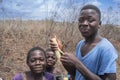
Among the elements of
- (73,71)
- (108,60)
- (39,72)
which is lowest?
(39,72)

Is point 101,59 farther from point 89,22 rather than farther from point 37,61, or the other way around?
point 37,61

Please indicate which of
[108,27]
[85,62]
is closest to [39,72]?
[85,62]

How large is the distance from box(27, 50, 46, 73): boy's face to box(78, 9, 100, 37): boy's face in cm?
98

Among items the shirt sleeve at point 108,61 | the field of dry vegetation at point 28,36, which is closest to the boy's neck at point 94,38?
the shirt sleeve at point 108,61

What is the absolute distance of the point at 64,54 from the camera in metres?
2.06

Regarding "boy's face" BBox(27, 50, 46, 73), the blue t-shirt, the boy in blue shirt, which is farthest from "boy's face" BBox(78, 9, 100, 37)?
"boy's face" BBox(27, 50, 46, 73)

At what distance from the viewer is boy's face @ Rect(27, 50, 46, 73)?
3016 millimetres

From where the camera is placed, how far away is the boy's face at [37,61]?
9.89 feet

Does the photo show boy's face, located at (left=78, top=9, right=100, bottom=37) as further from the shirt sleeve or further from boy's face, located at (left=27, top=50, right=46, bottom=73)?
boy's face, located at (left=27, top=50, right=46, bottom=73)

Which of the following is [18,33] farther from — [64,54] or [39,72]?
[64,54]

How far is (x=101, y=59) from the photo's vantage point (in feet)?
6.82

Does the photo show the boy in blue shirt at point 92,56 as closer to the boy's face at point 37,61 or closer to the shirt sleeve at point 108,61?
the shirt sleeve at point 108,61

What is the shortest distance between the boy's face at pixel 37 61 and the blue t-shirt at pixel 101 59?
3.02 ft

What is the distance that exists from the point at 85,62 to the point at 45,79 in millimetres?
1019
